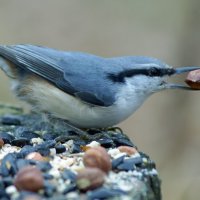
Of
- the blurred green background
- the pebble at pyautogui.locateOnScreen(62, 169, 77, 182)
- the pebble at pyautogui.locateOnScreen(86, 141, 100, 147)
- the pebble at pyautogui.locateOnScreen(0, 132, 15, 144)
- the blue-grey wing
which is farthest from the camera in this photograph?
the blurred green background

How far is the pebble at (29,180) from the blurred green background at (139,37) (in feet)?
10.9

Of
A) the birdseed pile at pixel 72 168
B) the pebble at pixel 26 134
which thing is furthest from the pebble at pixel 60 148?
the pebble at pixel 26 134

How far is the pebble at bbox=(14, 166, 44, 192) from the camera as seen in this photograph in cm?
246

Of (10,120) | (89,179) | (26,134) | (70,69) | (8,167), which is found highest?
(70,69)

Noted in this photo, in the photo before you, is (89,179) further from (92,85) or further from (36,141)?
(92,85)

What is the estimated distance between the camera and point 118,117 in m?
3.52

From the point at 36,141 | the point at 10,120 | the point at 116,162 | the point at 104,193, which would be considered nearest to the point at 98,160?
the point at 116,162

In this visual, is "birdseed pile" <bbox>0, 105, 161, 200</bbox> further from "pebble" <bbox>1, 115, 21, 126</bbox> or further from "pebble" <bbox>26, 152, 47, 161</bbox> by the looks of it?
"pebble" <bbox>1, 115, 21, 126</bbox>

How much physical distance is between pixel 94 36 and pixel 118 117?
4.41 metres

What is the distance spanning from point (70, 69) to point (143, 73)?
46 cm

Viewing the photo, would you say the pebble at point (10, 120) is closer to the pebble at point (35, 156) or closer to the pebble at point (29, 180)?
the pebble at point (35, 156)

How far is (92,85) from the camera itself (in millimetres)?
3514

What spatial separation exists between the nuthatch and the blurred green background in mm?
2285

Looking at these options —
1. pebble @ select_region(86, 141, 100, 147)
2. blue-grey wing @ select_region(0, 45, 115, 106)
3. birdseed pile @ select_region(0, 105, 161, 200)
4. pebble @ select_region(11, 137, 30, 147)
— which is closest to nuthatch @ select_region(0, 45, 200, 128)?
→ blue-grey wing @ select_region(0, 45, 115, 106)
